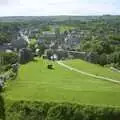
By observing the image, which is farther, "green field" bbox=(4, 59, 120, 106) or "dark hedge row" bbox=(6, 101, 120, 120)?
"green field" bbox=(4, 59, 120, 106)

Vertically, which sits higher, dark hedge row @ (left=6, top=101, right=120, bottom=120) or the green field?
the green field

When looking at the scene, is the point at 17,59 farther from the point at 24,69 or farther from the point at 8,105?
the point at 8,105

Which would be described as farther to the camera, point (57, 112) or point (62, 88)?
point (62, 88)

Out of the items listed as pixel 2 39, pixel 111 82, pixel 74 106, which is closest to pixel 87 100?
pixel 74 106

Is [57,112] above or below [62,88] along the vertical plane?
below
